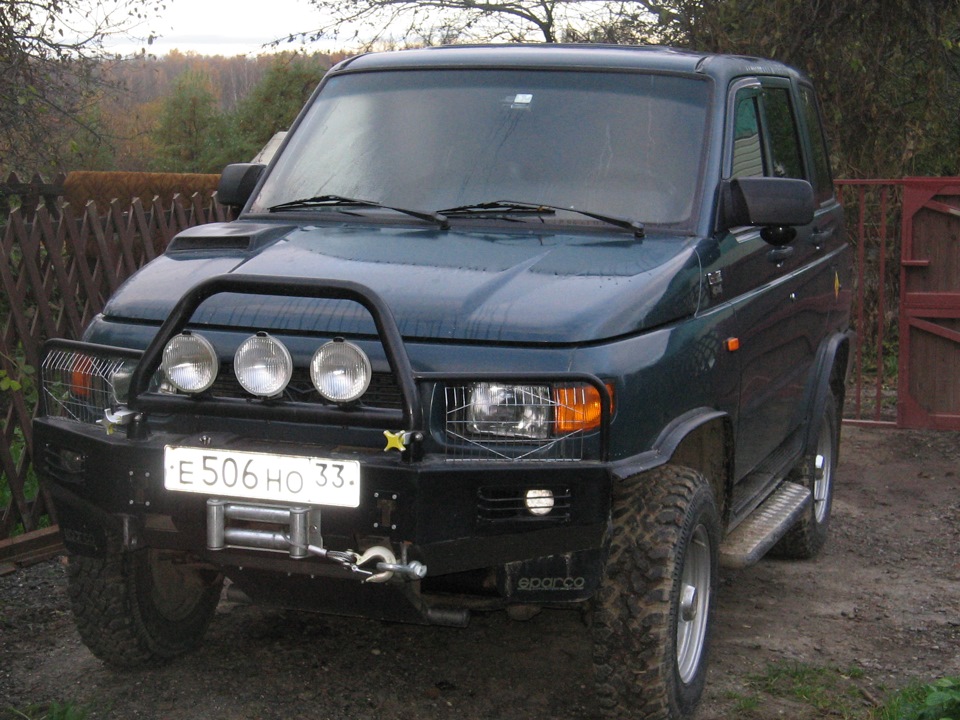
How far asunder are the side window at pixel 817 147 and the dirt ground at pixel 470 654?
175 centimetres

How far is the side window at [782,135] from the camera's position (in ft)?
17.1

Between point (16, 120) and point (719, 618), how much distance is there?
20.3 ft

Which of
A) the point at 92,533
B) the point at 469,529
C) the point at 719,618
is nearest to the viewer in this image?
the point at 469,529

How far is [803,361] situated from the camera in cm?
539

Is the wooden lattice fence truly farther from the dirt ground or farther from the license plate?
the license plate

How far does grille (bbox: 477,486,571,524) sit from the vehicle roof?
190cm

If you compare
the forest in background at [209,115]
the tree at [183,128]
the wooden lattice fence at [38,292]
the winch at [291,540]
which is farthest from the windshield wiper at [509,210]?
the tree at [183,128]

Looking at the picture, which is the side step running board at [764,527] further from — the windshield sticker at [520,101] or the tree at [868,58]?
the tree at [868,58]

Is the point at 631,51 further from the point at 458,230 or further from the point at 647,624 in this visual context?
the point at 647,624

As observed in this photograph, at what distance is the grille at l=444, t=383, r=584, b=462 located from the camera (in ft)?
11.0

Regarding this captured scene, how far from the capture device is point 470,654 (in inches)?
180

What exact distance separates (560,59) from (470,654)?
7.14 ft

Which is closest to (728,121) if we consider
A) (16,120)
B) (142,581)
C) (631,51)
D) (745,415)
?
(631,51)

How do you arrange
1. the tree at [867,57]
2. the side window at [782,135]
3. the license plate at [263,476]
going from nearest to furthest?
the license plate at [263,476] < the side window at [782,135] < the tree at [867,57]
